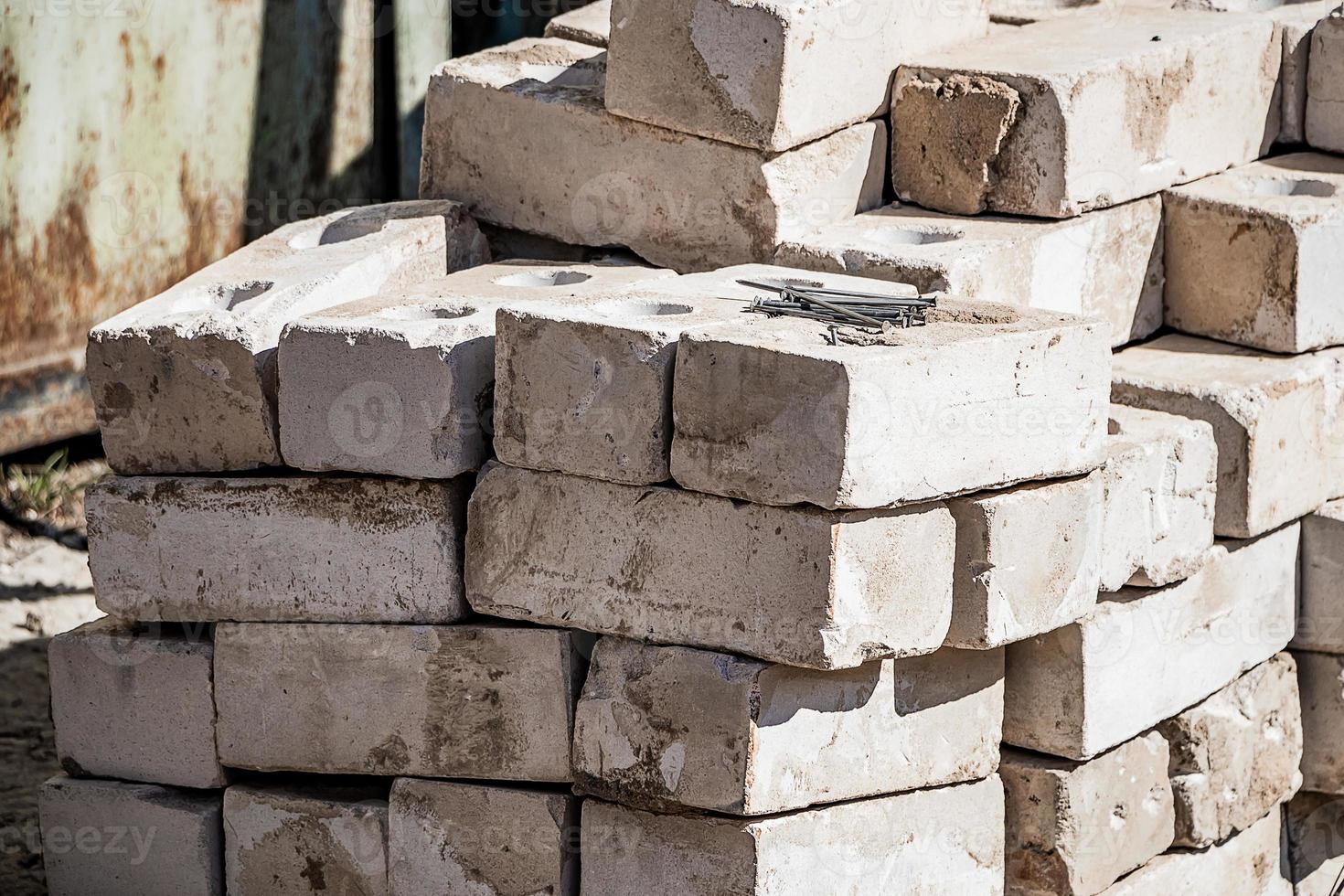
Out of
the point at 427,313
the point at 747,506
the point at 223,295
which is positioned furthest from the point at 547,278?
the point at 747,506

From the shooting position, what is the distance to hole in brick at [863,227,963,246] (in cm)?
513

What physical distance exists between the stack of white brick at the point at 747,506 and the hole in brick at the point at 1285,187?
0.02 m

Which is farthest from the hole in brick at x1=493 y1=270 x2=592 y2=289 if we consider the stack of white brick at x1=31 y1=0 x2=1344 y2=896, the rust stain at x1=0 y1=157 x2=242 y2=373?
the rust stain at x1=0 y1=157 x2=242 y2=373

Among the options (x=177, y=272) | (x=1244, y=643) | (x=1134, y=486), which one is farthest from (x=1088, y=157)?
(x=177, y=272)

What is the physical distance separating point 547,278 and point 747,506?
55.1 inches

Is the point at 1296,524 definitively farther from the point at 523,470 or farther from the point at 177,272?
the point at 177,272

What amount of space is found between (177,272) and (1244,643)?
4417mm

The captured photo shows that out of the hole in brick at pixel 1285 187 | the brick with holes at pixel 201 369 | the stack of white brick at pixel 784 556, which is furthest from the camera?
the hole in brick at pixel 1285 187

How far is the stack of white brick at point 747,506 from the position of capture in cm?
409
